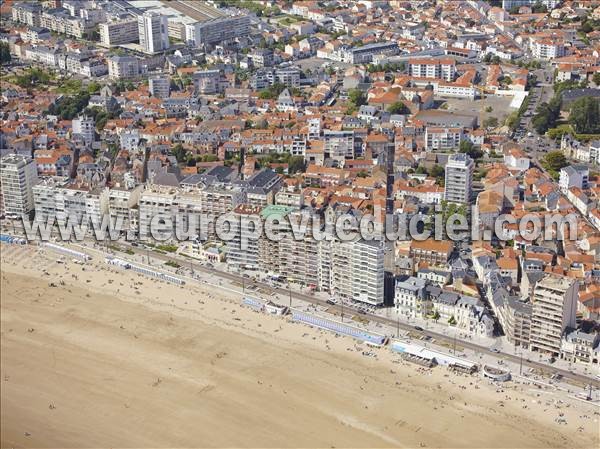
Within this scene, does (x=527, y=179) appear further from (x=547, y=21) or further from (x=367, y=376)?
(x=547, y=21)

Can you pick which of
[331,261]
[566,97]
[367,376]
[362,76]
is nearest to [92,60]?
[362,76]

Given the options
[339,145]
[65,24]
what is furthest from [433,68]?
[65,24]

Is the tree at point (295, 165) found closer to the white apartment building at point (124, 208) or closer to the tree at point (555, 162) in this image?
the white apartment building at point (124, 208)

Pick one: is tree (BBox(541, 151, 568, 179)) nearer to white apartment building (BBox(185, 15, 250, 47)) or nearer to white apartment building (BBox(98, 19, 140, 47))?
white apartment building (BBox(185, 15, 250, 47))

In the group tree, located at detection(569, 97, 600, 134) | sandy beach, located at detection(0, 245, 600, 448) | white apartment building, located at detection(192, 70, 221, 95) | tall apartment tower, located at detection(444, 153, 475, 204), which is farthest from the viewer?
white apartment building, located at detection(192, 70, 221, 95)

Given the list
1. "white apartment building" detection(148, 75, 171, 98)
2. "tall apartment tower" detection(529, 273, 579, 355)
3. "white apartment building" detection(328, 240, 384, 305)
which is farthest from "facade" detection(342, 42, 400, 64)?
"tall apartment tower" detection(529, 273, 579, 355)

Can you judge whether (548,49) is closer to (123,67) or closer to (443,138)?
(443,138)

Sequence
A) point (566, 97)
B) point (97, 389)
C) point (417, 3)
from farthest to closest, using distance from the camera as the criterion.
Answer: point (417, 3) < point (566, 97) < point (97, 389)
